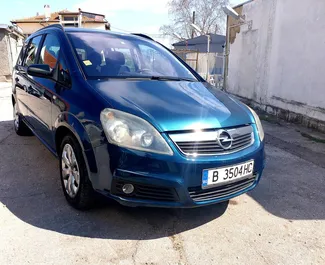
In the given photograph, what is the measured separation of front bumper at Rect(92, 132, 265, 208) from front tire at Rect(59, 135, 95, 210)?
0.21m

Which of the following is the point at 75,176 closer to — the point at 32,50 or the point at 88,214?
the point at 88,214

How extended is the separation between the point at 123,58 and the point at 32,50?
1754 mm

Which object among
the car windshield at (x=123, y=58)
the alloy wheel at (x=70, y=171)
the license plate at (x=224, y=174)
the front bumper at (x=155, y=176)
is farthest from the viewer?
the car windshield at (x=123, y=58)

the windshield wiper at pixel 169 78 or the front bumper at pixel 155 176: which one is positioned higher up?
the windshield wiper at pixel 169 78

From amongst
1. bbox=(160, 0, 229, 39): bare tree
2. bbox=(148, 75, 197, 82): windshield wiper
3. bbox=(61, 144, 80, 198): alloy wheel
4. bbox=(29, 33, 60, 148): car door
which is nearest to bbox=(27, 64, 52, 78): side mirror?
bbox=(29, 33, 60, 148): car door

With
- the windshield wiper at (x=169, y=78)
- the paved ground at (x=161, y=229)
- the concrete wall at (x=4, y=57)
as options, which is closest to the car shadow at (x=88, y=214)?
the paved ground at (x=161, y=229)

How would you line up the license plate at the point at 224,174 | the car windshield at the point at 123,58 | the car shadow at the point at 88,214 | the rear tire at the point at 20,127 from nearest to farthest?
1. the license plate at the point at 224,174
2. the car shadow at the point at 88,214
3. the car windshield at the point at 123,58
4. the rear tire at the point at 20,127

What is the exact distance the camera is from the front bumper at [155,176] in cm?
218

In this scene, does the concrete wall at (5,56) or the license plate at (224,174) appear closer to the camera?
the license plate at (224,174)

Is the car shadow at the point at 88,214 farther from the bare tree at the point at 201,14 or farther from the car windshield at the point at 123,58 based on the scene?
the bare tree at the point at 201,14

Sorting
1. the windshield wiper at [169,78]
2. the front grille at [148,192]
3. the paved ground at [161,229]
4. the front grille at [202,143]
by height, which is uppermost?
the windshield wiper at [169,78]

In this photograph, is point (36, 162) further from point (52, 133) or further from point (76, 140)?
point (76, 140)

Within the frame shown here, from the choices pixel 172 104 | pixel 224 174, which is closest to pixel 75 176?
pixel 172 104

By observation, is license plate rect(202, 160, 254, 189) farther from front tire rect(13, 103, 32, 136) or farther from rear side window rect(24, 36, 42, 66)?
front tire rect(13, 103, 32, 136)
